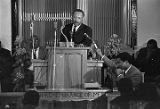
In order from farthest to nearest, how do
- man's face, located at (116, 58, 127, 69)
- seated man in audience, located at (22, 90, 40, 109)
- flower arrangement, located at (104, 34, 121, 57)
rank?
flower arrangement, located at (104, 34, 121, 57), man's face, located at (116, 58, 127, 69), seated man in audience, located at (22, 90, 40, 109)

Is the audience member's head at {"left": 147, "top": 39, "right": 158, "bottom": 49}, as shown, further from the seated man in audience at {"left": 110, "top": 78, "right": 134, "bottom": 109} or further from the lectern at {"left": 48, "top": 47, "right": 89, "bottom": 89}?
the lectern at {"left": 48, "top": 47, "right": 89, "bottom": 89}

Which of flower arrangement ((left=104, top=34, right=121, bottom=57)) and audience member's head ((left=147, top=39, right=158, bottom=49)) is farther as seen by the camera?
audience member's head ((left=147, top=39, right=158, bottom=49))

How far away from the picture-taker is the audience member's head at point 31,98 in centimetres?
582

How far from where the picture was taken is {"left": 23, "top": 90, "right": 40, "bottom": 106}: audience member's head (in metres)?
5.82

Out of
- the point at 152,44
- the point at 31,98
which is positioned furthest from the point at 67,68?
the point at 152,44

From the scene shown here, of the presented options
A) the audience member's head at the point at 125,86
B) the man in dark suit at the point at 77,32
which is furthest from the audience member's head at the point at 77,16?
the audience member's head at the point at 125,86

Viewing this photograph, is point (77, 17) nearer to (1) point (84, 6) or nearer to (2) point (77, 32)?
(2) point (77, 32)

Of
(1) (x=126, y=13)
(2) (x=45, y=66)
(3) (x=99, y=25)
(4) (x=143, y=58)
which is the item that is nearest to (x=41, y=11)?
(3) (x=99, y=25)

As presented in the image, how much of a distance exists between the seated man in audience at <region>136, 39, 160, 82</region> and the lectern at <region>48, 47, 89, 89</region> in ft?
6.37

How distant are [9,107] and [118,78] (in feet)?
5.60

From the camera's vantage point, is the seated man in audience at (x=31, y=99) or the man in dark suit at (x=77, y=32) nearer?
the seated man in audience at (x=31, y=99)

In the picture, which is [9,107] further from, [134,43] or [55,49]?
[134,43]

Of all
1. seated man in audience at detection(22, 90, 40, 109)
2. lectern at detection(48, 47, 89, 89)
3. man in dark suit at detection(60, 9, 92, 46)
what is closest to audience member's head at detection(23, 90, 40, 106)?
seated man in audience at detection(22, 90, 40, 109)

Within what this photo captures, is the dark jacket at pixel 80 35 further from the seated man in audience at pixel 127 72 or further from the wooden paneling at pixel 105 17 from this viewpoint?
the wooden paneling at pixel 105 17
